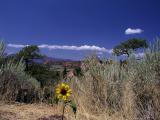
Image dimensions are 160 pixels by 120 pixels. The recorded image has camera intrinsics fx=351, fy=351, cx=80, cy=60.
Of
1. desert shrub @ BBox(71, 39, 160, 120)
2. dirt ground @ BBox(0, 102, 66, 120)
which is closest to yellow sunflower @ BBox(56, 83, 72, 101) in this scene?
desert shrub @ BBox(71, 39, 160, 120)

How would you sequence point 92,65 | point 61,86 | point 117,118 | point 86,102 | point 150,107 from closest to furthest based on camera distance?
point 61,86 → point 150,107 → point 117,118 → point 86,102 → point 92,65

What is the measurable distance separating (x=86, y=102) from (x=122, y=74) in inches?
44.6

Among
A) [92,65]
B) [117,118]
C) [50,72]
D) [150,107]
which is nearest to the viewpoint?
[150,107]

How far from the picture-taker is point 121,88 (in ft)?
26.4

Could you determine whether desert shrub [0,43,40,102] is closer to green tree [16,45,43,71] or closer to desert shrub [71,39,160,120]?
desert shrub [71,39,160,120]

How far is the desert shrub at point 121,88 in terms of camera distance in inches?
266

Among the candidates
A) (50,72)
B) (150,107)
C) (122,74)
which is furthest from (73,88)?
(50,72)

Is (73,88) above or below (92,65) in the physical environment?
below

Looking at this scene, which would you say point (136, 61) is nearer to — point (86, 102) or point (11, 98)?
point (86, 102)

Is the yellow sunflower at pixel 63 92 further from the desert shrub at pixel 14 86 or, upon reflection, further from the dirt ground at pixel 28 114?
the desert shrub at pixel 14 86

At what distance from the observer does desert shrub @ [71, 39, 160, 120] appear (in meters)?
6.75

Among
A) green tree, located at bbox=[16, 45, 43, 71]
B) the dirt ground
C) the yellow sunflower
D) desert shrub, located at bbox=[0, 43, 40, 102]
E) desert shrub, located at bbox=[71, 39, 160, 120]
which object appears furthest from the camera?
green tree, located at bbox=[16, 45, 43, 71]

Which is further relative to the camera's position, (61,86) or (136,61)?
(136,61)

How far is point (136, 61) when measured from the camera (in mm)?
8211
